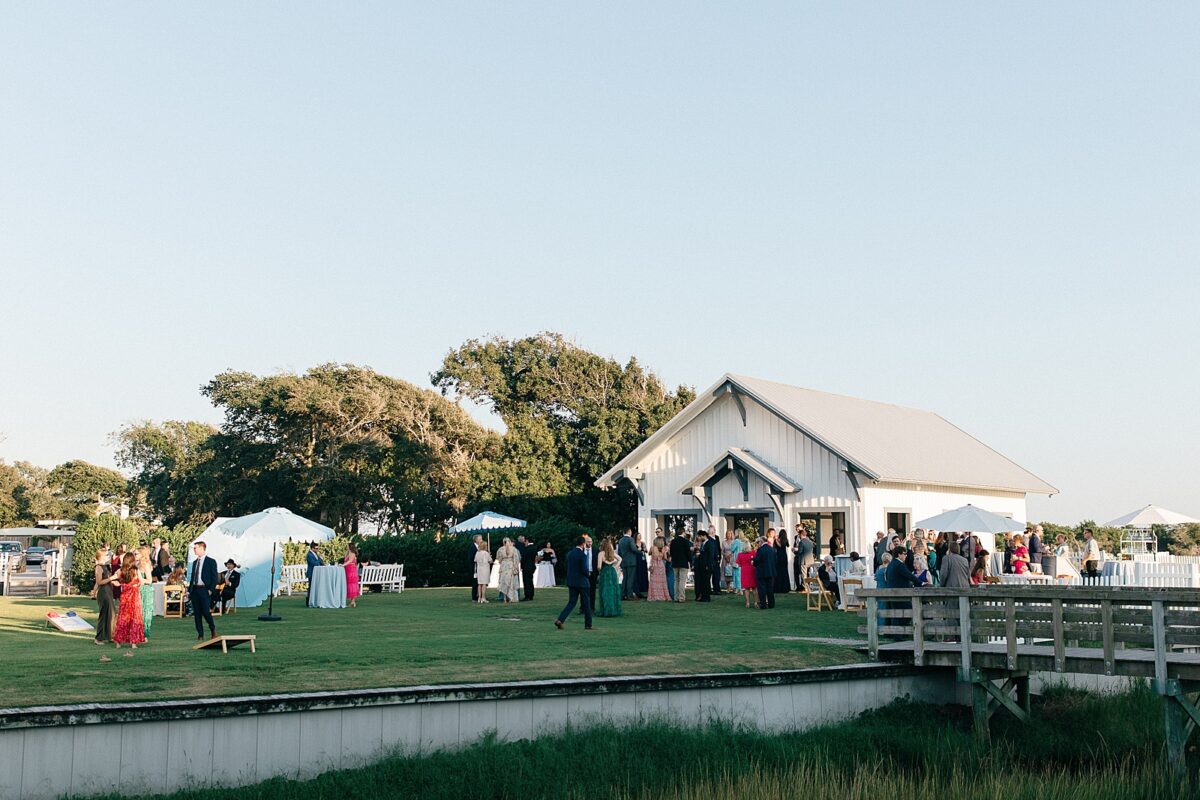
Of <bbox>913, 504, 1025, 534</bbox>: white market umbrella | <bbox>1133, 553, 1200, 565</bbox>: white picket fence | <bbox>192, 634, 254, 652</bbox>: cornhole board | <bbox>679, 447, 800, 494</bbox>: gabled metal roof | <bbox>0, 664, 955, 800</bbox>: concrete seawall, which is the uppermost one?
<bbox>679, 447, 800, 494</bbox>: gabled metal roof

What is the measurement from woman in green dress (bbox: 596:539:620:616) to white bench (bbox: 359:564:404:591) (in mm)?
12174

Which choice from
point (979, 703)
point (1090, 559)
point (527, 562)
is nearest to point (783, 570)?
point (527, 562)

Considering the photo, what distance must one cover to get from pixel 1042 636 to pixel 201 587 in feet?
38.0

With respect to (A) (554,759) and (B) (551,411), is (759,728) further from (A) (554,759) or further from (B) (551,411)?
(B) (551,411)

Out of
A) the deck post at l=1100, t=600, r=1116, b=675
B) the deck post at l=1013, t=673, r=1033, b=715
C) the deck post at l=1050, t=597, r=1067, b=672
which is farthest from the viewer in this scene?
the deck post at l=1013, t=673, r=1033, b=715

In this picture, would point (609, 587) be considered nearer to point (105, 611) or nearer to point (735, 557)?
point (735, 557)

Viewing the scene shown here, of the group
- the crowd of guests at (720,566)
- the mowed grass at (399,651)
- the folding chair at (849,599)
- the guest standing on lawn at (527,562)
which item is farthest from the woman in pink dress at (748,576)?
the guest standing on lawn at (527,562)

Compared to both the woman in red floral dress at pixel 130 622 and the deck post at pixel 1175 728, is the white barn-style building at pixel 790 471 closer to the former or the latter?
the deck post at pixel 1175 728

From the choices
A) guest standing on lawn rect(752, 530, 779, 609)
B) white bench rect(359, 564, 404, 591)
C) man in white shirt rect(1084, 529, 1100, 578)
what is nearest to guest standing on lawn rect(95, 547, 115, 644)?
guest standing on lawn rect(752, 530, 779, 609)

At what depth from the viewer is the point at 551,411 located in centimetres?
5650

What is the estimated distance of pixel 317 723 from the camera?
1073 centimetres

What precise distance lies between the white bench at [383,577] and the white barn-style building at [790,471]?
6.97m

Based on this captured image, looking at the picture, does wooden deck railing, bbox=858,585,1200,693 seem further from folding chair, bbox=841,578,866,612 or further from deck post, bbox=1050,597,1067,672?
folding chair, bbox=841,578,866,612

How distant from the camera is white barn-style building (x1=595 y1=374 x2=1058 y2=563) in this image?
3014 centimetres
